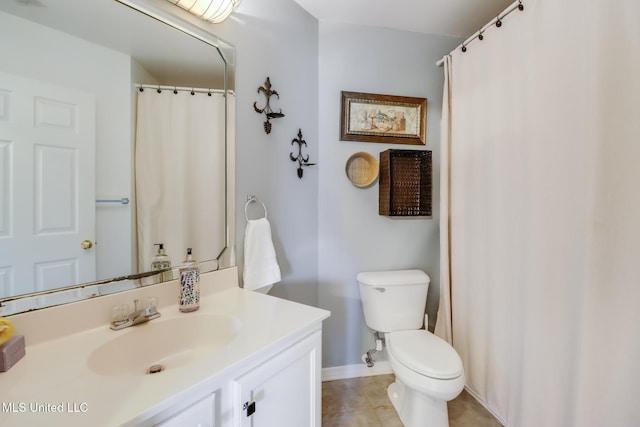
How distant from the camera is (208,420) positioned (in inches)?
23.5

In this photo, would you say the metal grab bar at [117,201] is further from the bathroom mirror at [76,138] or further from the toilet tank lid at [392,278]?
the toilet tank lid at [392,278]

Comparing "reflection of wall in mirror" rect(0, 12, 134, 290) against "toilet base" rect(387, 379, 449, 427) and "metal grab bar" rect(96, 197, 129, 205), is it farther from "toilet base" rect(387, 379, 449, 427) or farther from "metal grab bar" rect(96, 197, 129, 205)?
"toilet base" rect(387, 379, 449, 427)

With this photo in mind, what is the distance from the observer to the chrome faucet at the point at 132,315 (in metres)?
0.83

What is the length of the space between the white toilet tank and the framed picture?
0.92 metres

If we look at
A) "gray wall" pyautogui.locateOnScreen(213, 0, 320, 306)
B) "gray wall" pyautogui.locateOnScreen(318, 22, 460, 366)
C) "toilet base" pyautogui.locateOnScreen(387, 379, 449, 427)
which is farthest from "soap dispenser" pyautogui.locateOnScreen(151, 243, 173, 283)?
"toilet base" pyautogui.locateOnScreen(387, 379, 449, 427)

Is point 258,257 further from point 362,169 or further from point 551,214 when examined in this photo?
point 551,214

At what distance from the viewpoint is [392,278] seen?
1608mm

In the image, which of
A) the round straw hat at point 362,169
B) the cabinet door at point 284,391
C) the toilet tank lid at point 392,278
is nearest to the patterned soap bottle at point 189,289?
the cabinet door at point 284,391

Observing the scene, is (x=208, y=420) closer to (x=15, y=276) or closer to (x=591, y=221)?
(x=15, y=276)

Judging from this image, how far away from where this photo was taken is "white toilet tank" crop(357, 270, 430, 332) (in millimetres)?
1576

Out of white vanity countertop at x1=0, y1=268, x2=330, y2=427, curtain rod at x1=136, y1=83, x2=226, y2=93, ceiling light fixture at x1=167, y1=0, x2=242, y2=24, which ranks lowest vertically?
white vanity countertop at x1=0, y1=268, x2=330, y2=427

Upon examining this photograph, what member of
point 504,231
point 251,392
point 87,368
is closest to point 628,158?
point 504,231

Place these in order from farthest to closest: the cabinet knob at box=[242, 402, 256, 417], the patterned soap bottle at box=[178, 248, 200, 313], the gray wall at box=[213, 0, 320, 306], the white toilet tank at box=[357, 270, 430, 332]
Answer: the white toilet tank at box=[357, 270, 430, 332] < the gray wall at box=[213, 0, 320, 306] < the patterned soap bottle at box=[178, 248, 200, 313] < the cabinet knob at box=[242, 402, 256, 417]

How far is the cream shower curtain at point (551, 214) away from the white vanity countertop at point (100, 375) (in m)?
0.99
